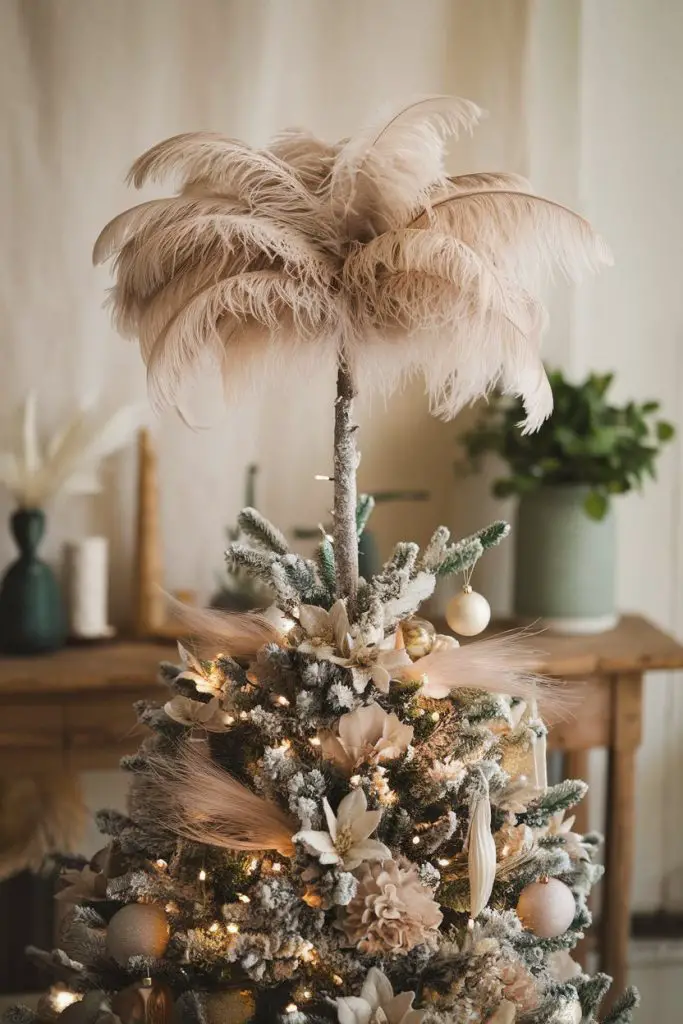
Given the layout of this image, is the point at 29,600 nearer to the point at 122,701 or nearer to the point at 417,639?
the point at 122,701

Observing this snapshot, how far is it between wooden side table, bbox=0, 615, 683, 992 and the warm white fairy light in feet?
2.16

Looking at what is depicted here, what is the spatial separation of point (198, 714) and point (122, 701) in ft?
2.54

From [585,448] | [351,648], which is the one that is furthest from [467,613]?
[585,448]

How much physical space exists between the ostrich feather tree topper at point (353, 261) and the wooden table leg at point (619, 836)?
97 centimetres

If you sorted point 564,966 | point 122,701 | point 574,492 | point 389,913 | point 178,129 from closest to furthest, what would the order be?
point 389,913 < point 564,966 < point 122,701 < point 574,492 < point 178,129

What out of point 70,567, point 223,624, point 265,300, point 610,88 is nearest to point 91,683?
point 70,567

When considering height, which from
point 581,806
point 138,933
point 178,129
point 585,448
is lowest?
point 581,806

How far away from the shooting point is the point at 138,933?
93cm

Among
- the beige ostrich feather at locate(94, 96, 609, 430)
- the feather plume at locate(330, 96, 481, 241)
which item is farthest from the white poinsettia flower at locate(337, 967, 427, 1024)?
the feather plume at locate(330, 96, 481, 241)

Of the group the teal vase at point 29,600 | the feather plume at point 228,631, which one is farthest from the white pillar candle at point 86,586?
the feather plume at point 228,631

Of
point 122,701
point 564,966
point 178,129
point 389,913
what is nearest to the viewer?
point 389,913

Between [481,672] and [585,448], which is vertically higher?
[585,448]

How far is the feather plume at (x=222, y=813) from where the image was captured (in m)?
0.89

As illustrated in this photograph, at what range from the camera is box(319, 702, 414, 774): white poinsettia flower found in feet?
2.93
